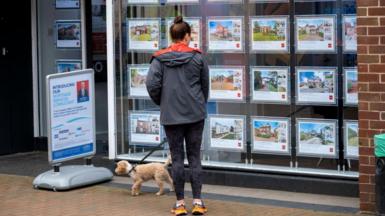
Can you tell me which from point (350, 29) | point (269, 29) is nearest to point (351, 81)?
point (350, 29)

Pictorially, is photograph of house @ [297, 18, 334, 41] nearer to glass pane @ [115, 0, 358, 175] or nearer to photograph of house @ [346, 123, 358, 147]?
glass pane @ [115, 0, 358, 175]

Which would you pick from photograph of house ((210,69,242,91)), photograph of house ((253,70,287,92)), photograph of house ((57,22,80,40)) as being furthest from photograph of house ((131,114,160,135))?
photograph of house ((57,22,80,40))

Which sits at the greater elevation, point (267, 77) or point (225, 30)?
point (225, 30)

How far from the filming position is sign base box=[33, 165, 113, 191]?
29.7 ft

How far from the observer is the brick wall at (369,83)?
24.3ft

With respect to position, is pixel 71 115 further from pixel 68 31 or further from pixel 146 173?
pixel 68 31

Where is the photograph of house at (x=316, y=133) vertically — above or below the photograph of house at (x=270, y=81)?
below

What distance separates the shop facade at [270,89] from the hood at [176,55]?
1.63 meters

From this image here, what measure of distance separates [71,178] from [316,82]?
3.01 meters

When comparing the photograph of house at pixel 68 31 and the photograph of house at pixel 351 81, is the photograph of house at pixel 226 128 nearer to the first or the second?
the photograph of house at pixel 351 81

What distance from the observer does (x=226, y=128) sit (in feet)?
30.9

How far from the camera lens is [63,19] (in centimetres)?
1177

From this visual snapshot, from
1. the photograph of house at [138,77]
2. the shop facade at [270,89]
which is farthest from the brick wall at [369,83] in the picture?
the photograph of house at [138,77]

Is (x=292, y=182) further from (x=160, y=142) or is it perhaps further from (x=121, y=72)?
(x=121, y=72)
